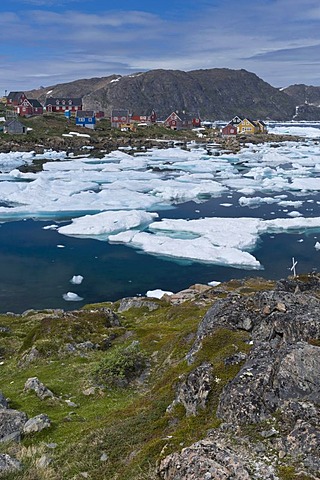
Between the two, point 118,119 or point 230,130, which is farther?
point 118,119

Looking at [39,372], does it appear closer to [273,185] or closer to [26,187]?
[26,187]

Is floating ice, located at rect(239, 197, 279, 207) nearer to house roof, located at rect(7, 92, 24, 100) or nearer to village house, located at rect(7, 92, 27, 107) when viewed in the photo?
village house, located at rect(7, 92, 27, 107)

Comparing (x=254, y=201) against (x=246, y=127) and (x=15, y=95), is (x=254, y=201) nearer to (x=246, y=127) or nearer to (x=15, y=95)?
(x=246, y=127)

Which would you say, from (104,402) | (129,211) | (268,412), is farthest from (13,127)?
(268,412)

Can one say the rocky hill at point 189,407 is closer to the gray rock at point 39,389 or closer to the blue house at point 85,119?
the gray rock at point 39,389

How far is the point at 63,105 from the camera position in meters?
163

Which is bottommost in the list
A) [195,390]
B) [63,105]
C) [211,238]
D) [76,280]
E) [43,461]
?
[76,280]

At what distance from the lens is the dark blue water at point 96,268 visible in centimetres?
2967

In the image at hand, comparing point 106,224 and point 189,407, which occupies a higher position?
point 189,407

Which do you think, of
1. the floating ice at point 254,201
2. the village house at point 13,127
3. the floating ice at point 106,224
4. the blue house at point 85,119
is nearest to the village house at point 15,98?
the blue house at point 85,119

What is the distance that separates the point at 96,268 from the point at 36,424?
2337 centimetres

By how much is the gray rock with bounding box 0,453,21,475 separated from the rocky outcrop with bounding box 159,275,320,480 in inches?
117

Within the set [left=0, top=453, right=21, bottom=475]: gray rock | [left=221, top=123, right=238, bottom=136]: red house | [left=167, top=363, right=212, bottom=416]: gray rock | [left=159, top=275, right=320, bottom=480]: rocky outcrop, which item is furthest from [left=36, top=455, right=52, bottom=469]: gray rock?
[left=221, top=123, right=238, bottom=136]: red house

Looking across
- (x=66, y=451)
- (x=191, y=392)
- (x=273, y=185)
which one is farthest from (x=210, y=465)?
(x=273, y=185)
